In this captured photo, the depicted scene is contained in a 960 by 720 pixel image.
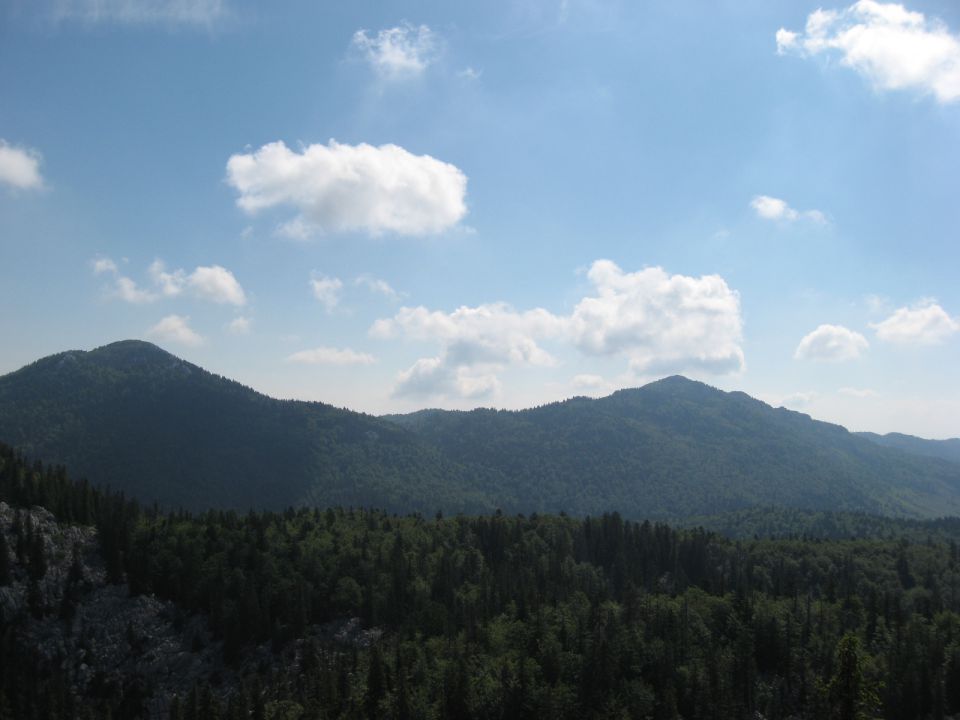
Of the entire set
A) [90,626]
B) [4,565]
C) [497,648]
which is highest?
[4,565]

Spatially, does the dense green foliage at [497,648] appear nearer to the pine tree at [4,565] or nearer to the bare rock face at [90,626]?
the bare rock face at [90,626]

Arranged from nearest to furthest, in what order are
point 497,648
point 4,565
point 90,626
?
point 497,648 → point 4,565 → point 90,626

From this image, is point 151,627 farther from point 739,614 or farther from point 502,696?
point 739,614

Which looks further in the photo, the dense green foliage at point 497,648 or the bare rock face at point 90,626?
the bare rock face at point 90,626

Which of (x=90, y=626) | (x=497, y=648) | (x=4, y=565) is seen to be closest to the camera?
(x=497, y=648)

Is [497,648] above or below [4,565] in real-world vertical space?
below

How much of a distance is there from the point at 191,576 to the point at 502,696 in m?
97.7

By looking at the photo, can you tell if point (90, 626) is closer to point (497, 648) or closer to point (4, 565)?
point (4, 565)

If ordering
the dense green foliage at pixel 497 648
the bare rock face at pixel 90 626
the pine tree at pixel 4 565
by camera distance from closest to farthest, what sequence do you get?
the dense green foliage at pixel 497 648
the bare rock face at pixel 90 626
the pine tree at pixel 4 565

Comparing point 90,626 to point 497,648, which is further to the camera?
point 90,626

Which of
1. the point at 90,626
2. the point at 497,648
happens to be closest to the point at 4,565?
the point at 90,626

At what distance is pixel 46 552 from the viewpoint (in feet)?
564

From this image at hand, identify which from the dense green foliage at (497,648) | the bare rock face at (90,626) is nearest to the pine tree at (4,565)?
the bare rock face at (90,626)

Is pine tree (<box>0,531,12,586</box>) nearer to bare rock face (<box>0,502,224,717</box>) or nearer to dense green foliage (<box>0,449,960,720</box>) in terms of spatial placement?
bare rock face (<box>0,502,224,717</box>)
